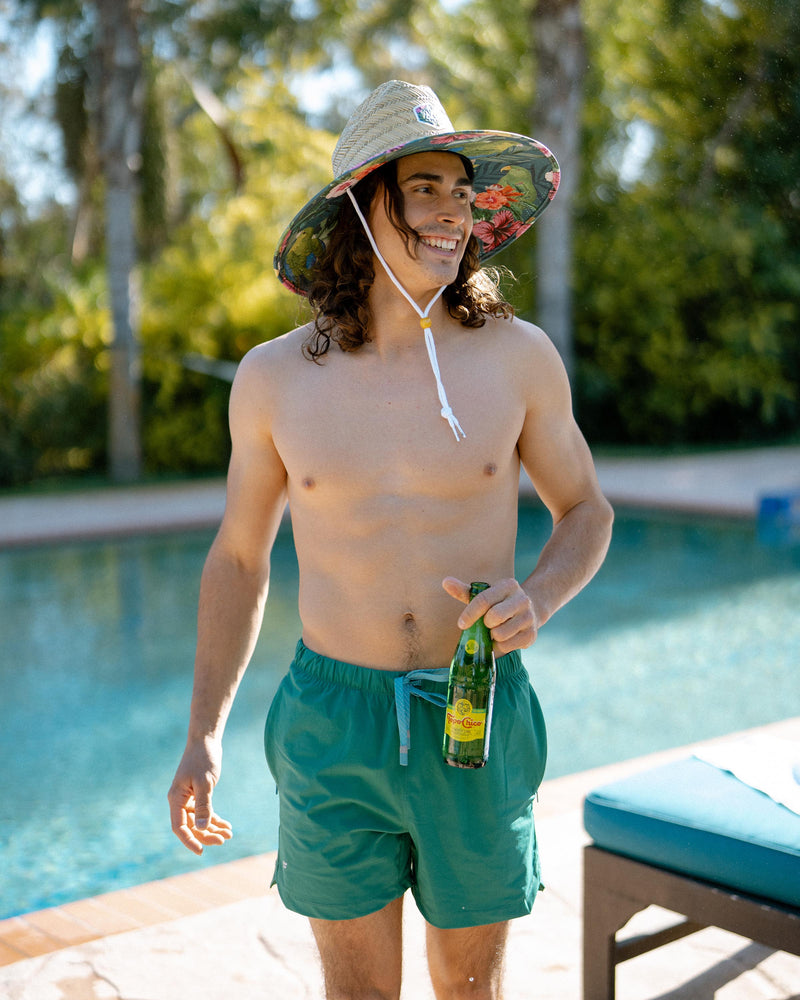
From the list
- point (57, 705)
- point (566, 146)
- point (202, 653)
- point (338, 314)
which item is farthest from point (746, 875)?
point (566, 146)

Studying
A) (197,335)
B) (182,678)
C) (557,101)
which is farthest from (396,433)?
(197,335)

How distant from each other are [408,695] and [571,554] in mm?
370

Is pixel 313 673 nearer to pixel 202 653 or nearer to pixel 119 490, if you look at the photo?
pixel 202 653

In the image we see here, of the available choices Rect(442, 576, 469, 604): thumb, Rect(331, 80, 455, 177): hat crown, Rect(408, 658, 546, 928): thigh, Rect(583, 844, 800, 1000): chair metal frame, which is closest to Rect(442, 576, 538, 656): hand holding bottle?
Rect(442, 576, 469, 604): thumb

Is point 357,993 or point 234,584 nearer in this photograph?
point 357,993

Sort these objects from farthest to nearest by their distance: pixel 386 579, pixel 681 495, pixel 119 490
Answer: pixel 119 490 → pixel 681 495 → pixel 386 579

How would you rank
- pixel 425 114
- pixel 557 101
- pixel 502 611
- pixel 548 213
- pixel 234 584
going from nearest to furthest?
pixel 502 611
pixel 425 114
pixel 234 584
pixel 557 101
pixel 548 213

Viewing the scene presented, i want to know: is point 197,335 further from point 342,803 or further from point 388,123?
point 342,803

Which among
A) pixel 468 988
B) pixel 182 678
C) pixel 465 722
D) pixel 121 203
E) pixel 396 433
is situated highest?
pixel 121 203

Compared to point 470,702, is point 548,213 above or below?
above

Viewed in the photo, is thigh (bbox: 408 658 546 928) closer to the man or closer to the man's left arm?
the man

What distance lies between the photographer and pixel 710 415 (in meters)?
17.5

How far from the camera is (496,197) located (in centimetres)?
230

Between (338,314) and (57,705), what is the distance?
4.52 metres
